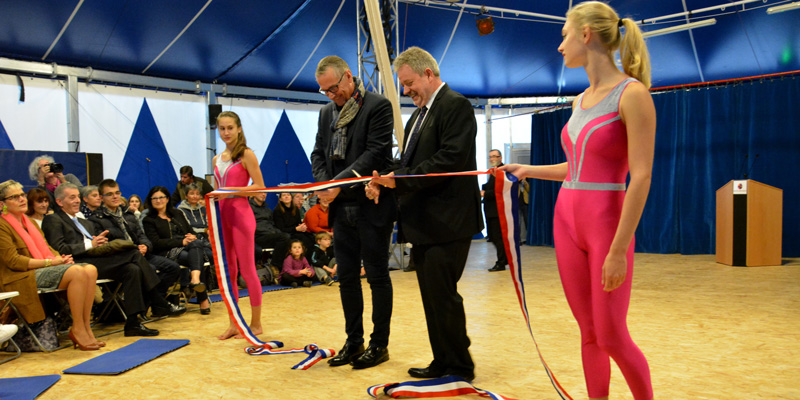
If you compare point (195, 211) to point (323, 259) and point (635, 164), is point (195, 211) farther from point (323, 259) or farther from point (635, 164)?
point (635, 164)

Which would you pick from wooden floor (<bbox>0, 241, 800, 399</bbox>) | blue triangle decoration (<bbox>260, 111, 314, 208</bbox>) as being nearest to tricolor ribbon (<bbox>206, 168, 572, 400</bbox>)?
wooden floor (<bbox>0, 241, 800, 399</bbox>)

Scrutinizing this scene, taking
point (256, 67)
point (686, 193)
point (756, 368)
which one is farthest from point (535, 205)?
point (756, 368)

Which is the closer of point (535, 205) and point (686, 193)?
point (686, 193)

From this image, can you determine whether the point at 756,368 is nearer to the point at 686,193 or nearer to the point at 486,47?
the point at 686,193

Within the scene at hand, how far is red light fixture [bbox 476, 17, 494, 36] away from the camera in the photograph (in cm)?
897

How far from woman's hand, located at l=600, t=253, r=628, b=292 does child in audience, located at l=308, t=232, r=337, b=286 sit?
525 centimetres

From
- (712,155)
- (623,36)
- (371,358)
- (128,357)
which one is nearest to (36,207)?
(128,357)

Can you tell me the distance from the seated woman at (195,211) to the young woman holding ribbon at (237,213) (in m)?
2.05

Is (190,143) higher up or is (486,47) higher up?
(486,47)

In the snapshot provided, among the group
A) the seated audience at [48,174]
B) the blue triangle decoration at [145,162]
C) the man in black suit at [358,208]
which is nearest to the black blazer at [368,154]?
the man in black suit at [358,208]

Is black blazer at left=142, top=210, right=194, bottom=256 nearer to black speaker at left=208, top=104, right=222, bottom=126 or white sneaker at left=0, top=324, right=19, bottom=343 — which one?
white sneaker at left=0, top=324, right=19, bottom=343

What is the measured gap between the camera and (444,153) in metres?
2.48

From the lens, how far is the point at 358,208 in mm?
2959

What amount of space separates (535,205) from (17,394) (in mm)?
Answer: 9173
